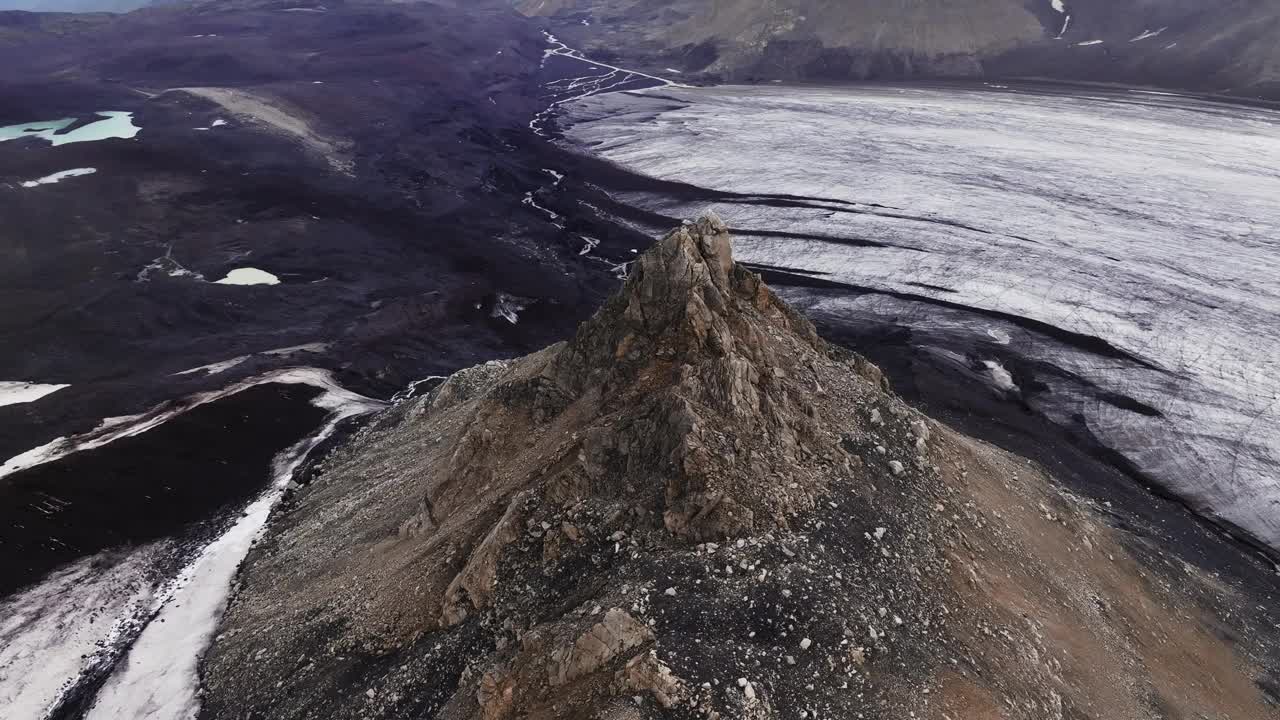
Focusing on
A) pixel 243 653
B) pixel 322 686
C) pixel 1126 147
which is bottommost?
pixel 243 653

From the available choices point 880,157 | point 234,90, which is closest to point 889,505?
point 880,157

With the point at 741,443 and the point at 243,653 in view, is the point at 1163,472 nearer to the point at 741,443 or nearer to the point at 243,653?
the point at 741,443

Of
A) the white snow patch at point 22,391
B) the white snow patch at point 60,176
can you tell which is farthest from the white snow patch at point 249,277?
the white snow patch at point 60,176

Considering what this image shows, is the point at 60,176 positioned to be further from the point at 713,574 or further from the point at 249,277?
the point at 713,574

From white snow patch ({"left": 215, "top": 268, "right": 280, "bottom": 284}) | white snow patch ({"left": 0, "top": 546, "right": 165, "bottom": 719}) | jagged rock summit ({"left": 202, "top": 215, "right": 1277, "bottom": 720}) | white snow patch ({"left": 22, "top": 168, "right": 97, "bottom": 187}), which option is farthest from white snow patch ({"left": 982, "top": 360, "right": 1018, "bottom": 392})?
white snow patch ({"left": 22, "top": 168, "right": 97, "bottom": 187})

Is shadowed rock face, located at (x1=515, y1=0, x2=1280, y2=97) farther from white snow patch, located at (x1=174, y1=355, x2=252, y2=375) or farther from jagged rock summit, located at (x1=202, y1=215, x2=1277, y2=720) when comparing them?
white snow patch, located at (x1=174, y1=355, x2=252, y2=375)

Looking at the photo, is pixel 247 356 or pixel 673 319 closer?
pixel 673 319

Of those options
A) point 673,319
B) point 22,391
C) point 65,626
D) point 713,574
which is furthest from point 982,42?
point 65,626

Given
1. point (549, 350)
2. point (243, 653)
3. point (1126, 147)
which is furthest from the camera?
point (1126, 147)
